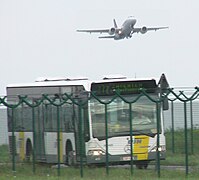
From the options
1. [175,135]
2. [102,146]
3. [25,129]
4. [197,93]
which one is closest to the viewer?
[197,93]

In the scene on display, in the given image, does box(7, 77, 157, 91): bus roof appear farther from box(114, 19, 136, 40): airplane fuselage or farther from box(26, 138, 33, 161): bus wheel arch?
box(114, 19, 136, 40): airplane fuselage

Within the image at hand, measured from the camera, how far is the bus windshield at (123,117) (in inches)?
1104

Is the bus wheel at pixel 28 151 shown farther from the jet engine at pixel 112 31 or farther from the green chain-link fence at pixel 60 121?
the jet engine at pixel 112 31

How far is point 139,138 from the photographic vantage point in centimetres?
2881

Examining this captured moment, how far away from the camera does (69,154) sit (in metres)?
28.8

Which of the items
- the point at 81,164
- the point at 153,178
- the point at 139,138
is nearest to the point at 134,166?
the point at 139,138

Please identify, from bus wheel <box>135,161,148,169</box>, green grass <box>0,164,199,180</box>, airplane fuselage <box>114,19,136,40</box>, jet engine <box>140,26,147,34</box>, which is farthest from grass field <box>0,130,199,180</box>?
airplane fuselage <box>114,19,136,40</box>

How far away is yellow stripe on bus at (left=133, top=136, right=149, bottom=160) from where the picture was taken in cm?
2858

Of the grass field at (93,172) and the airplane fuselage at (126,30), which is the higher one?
the airplane fuselage at (126,30)

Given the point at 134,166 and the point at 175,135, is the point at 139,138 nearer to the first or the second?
the point at 134,166

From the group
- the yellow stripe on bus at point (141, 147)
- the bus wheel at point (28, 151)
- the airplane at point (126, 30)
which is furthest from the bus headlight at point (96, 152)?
the airplane at point (126, 30)

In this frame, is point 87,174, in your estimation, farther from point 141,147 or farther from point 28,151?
point 28,151

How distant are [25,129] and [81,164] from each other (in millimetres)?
4634

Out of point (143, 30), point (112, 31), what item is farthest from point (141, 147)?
point (112, 31)
